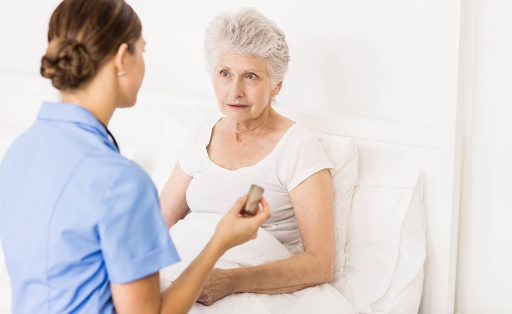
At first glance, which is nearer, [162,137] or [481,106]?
[481,106]

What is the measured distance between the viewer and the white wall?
1887mm

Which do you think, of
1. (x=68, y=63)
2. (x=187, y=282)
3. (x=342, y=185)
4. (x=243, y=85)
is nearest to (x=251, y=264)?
(x=342, y=185)

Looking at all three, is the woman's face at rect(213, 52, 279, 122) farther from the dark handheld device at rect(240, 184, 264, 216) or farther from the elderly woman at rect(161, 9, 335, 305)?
the dark handheld device at rect(240, 184, 264, 216)

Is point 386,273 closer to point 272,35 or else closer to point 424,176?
point 424,176

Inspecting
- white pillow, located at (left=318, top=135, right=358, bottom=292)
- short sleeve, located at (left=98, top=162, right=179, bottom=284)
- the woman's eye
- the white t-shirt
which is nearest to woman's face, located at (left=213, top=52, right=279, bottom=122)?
the woman's eye

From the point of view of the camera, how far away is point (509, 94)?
6.18 ft

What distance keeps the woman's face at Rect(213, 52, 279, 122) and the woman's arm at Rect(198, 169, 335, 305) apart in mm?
259

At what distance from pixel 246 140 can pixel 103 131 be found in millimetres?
809

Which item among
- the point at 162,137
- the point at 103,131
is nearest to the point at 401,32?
the point at 162,137

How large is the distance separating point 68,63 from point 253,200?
0.41 m

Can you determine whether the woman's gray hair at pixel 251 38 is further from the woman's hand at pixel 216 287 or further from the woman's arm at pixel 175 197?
the woman's hand at pixel 216 287

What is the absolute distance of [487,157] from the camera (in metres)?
1.94

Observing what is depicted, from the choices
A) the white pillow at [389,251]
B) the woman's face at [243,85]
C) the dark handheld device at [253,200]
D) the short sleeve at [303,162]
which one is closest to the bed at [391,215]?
the white pillow at [389,251]

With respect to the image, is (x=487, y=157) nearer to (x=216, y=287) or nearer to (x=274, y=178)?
(x=274, y=178)
